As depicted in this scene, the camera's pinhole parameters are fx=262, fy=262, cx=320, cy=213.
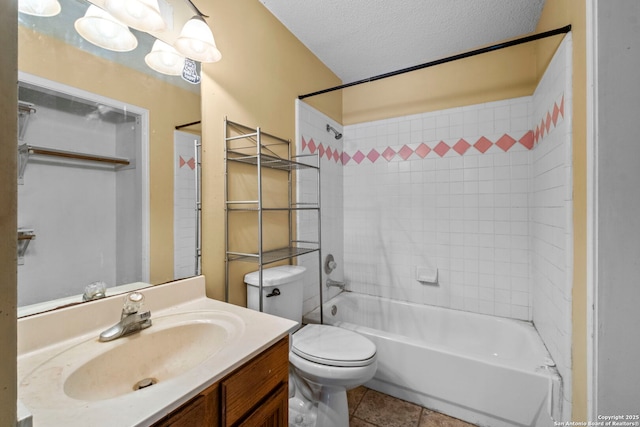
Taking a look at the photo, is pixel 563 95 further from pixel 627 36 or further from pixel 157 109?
pixel 157 109

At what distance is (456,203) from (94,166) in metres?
2.17

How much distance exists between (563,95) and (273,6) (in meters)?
1.64

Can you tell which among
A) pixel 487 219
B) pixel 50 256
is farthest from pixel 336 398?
pixel 487 219

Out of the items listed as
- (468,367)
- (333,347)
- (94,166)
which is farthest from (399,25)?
(468,367)

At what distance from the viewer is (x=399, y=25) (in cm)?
172

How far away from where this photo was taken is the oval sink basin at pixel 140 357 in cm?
66

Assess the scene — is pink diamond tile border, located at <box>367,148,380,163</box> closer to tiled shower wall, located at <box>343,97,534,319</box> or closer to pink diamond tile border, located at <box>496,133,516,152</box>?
tiled shower wall, located at <box>343,97,534,319</box>

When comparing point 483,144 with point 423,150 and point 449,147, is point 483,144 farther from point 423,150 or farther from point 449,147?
point 423,150

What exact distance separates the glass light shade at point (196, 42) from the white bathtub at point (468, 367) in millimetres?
1650

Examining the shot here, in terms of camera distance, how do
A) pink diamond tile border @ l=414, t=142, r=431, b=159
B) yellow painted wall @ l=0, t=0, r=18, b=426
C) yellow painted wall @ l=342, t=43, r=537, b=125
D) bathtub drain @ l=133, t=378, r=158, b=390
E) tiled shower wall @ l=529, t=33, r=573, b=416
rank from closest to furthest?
yellow painted wall @ l=0, t=0, r=18, b=426 → bathtub drain @ l=133, t=378, r=158, b=390 → tiled shower wall @ l=529, t=33, r=573, b=416 → yellow painted wall @ l=342, t=43, r=537, b=125 → pink diamond tile border @ l=414, t=142, r=431, b=159

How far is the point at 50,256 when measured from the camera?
78 cm

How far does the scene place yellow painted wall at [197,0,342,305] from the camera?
4.11ft

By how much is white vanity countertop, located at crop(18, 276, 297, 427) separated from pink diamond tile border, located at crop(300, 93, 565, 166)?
4.04 ft

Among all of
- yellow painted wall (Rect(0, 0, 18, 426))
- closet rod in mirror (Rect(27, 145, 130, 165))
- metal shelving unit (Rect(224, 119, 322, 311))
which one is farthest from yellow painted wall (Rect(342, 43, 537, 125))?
yellow painted wall (Rect(0, 0, 18, 426))
